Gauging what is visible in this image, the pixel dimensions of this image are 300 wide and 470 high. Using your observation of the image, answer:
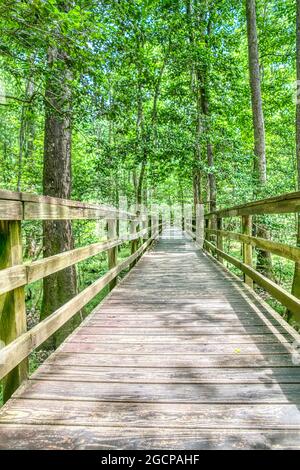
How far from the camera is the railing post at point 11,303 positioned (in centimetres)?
191

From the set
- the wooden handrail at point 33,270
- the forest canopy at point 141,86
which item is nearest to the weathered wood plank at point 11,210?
the wooden handrail at point 33,270

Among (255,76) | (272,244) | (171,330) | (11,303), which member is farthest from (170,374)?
(255,76)

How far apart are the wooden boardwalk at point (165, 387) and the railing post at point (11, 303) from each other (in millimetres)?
95

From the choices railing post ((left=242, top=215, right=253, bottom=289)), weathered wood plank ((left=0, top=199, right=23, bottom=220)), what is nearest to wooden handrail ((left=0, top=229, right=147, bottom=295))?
weathered wood plank ((left=0, top=199, right=23, bottom=220))

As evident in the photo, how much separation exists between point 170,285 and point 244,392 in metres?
3.23

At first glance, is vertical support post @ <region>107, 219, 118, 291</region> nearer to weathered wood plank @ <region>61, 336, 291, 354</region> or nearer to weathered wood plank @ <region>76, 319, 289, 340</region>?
weathered wood plank @ <region>76, 319, 289, 340</region>

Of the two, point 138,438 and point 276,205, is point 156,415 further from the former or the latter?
point 276,205

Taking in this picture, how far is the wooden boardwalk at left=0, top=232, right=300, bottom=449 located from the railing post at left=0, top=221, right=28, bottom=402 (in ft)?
0.31

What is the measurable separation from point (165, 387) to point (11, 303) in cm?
104

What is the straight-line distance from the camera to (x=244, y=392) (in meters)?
1.96

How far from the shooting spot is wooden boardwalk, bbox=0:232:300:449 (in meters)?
1.56

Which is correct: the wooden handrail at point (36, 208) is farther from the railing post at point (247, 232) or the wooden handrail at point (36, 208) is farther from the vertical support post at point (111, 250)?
the railing post at point (247, 232)

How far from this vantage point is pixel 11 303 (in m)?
1.98
